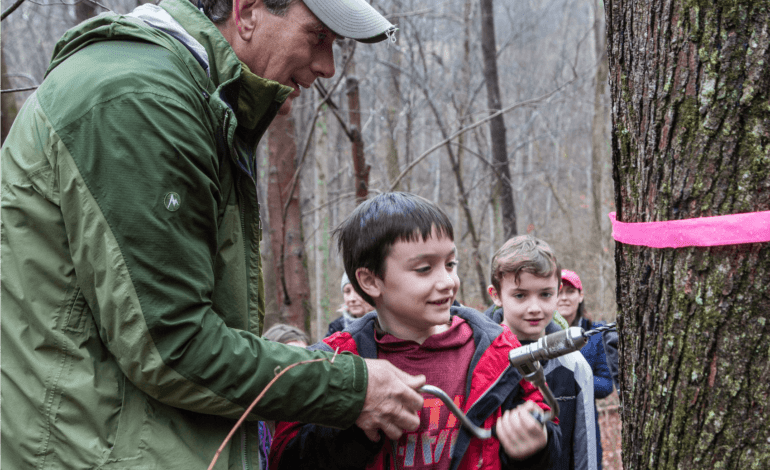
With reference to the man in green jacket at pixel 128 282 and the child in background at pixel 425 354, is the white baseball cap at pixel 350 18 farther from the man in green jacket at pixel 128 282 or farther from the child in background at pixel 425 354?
the child in background at pixel 425 354

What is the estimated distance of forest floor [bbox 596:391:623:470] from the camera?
700 centimetres

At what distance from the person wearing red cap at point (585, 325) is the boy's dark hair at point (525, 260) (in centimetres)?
54

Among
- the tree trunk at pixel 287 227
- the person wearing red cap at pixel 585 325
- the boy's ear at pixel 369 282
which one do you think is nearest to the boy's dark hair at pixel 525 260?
the person wearing red cap at pixel 585 325

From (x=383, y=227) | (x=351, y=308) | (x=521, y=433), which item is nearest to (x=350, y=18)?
(x=383, y=227)

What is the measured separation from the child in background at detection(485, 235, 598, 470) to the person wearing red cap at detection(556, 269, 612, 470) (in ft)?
1.65

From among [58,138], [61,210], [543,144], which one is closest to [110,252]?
[61,210]

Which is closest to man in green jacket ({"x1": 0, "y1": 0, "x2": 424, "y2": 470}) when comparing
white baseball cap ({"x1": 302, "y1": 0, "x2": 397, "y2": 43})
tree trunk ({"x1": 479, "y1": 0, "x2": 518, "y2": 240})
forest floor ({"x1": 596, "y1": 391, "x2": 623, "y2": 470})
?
white baseball cap ({"x1": 302, "y1": 0, "x2": 397, "y2": 43})

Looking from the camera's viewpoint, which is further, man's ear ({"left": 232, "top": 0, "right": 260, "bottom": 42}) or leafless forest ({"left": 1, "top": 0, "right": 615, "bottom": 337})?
leafless forest ({"left": 1, "top": 0, "right": 615, "bottom": 337})

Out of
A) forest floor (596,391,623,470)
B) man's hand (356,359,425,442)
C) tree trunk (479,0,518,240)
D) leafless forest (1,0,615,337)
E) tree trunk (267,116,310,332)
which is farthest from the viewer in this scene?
tree trunk (479,0,518,240)

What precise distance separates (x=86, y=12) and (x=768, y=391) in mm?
6187

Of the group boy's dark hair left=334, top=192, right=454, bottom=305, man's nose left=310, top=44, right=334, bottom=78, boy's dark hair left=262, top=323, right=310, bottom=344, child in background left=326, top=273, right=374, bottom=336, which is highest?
man's nose left=310, top=44, right=334, bottom=78

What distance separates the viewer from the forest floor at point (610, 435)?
23.0 ft

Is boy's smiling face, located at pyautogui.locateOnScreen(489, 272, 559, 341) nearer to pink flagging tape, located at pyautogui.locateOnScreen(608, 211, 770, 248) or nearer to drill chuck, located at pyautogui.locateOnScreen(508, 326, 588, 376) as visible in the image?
drill chuck, located at pyautogui.locateOnScreen(508, 326, 588, 376)

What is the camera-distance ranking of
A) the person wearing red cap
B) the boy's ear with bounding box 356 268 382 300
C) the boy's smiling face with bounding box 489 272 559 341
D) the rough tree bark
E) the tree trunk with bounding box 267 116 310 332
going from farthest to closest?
1. the tree trunk with bounding box 267 116 310 332
2. the rough tree bark
3. the person wearing red cap
4. the boy's smiling face with bounding box 489 272 559 341
5. the boy's ear with bounding box 356 268 382 300
